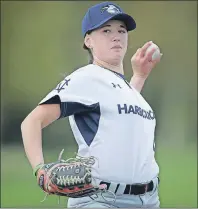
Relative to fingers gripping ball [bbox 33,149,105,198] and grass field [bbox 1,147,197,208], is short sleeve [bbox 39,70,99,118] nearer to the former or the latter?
fingers gripping ball [bbox 33,149,105,198]

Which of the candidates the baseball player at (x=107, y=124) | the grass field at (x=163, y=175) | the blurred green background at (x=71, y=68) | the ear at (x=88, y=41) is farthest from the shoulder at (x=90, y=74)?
the blurred green background at (x=71, y=68)

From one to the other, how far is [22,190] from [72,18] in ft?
4.83

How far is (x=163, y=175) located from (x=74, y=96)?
11.0 ft

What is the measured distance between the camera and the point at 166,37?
5.06 m

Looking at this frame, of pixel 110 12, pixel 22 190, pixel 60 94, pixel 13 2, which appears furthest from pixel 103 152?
pixel 13 2

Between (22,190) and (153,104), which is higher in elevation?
(153,104)

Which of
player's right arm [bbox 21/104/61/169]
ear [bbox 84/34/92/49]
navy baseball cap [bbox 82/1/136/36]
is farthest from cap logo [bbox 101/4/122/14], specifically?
player's right arm [bbox 21/104/61/169]

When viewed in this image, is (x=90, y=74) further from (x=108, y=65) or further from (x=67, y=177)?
(x=67, y=177)

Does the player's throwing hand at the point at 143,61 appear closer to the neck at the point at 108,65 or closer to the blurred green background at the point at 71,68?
the neck at the point at 108,65

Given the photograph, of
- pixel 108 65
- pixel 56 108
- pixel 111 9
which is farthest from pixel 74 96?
pixel 111 9

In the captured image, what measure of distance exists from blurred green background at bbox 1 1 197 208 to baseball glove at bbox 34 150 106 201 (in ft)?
11.1

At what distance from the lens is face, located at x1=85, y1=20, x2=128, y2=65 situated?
6.16 ft

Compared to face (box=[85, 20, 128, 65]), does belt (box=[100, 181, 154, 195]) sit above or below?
below

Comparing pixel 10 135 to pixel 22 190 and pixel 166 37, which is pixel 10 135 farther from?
pixel 166 37
